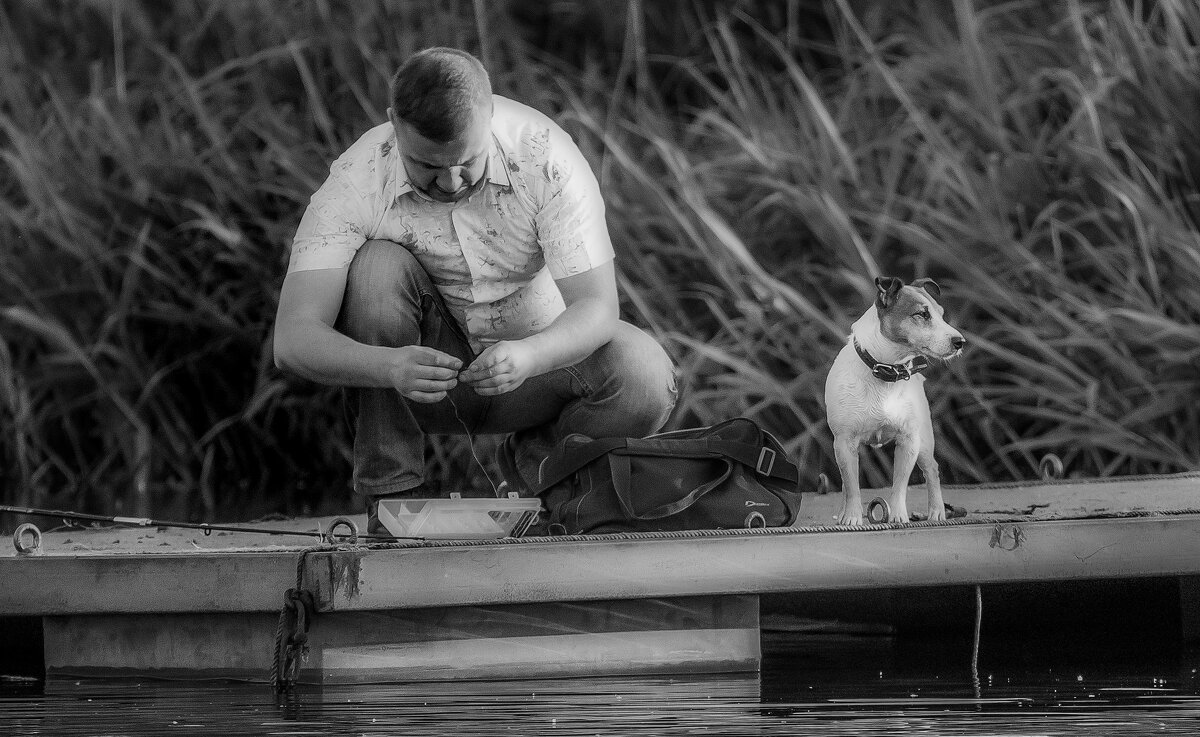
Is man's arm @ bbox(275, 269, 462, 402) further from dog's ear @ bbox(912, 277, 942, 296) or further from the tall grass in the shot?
the tall grass

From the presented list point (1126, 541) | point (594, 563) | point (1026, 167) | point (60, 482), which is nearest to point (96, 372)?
point (60, 482)

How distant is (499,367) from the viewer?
9.14 ft

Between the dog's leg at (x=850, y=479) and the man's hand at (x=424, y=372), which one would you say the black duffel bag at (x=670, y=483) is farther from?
the man's hand at (x=424, y=372)

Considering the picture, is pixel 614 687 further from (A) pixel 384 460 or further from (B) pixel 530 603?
(A) pixel 384 460

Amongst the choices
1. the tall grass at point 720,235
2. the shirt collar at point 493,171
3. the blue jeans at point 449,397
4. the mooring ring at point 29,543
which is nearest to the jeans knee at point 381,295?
the blue jeans at point 449,397

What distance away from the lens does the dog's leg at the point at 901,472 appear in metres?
2.85

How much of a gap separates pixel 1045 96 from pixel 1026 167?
1.13 feet

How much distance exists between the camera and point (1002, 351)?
463cm

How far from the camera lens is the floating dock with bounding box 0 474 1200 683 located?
261 cm

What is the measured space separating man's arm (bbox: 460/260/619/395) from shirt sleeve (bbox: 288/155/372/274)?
1.34ft

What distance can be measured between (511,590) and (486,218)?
0.86 metres

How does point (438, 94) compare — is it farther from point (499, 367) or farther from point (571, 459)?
point (571, 459)

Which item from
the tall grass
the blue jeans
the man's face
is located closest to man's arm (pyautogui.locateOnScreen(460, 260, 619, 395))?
the blue jeans

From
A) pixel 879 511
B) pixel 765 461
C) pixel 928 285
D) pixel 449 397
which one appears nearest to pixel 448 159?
pixel 449 397
